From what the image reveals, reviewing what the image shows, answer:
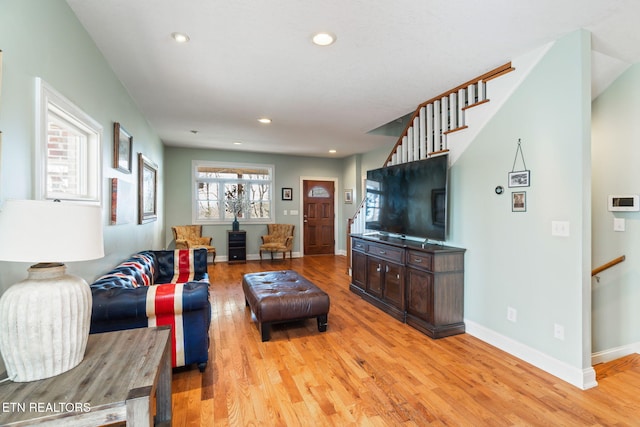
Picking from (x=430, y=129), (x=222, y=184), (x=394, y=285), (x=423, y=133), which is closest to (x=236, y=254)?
(x=222, y=184)

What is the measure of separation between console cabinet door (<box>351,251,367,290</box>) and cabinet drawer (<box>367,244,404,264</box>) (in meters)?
0.22

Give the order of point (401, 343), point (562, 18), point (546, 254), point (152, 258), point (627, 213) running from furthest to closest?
point (152, 258)
point (401, 343)
point (627, 213)
point (546, 254)
point (562, 18)

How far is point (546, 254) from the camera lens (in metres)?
2.40

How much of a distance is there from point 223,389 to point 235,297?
2.16 meters

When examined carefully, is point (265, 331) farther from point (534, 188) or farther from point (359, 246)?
point (534, 188)

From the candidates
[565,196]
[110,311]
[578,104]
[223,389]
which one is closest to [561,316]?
[565,196]

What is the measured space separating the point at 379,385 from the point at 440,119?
285cm

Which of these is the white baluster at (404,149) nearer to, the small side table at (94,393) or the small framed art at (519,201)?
the small framed art at (519,201)

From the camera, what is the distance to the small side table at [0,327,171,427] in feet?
3.23

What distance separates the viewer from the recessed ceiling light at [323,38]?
2.24m

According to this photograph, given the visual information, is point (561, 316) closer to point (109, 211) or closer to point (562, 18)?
point (562, 18)

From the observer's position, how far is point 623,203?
2.61 meters

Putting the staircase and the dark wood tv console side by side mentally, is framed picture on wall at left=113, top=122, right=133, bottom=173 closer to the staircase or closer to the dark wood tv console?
the dark wood tv console

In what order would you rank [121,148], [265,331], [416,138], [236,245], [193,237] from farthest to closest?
[236,245] < [193,237] < [416,138] < [121,148] < [265,331]
